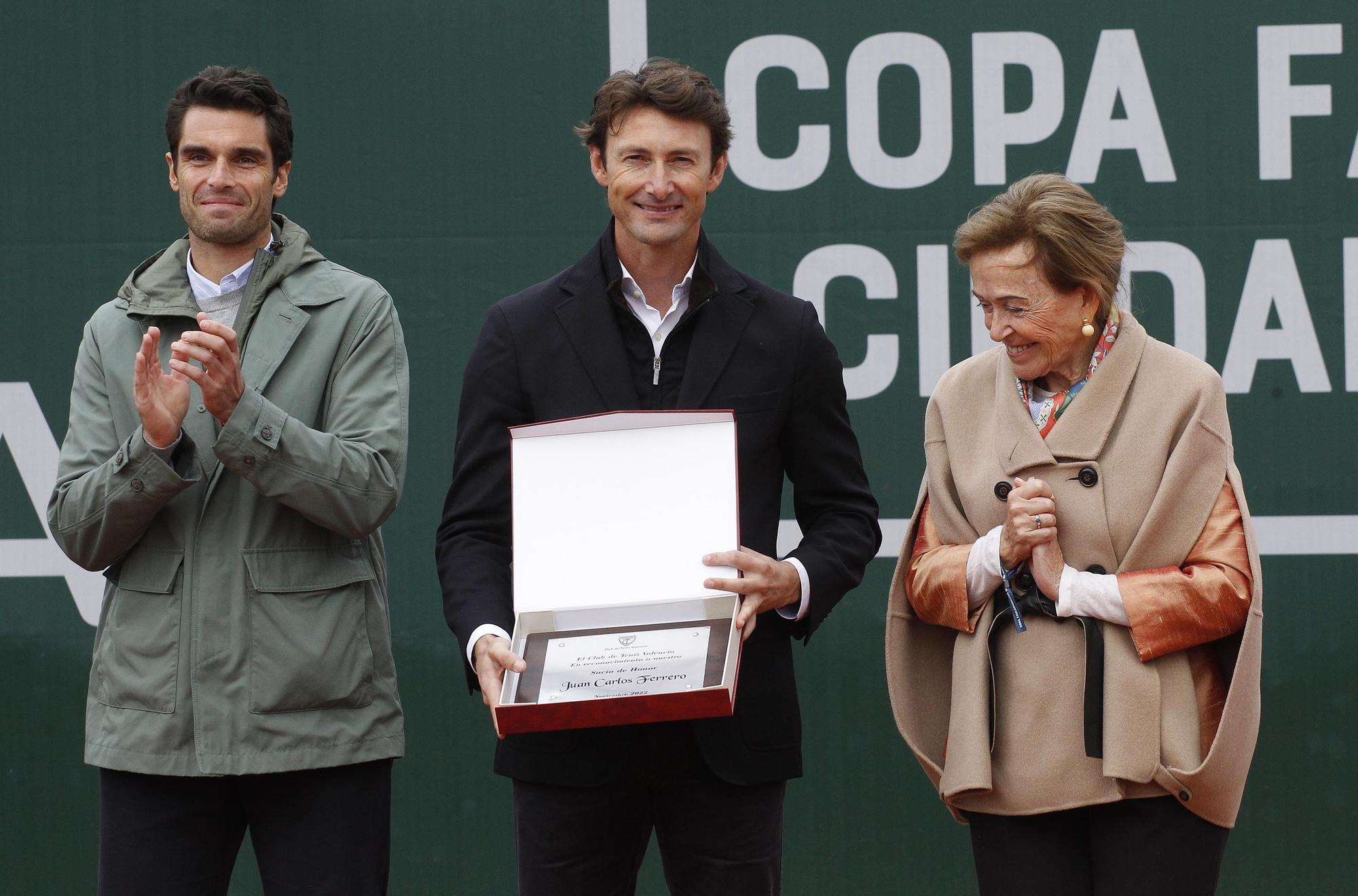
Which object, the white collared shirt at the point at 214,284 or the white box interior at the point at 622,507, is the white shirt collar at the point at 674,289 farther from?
the white collared shirt at the point at 214,284

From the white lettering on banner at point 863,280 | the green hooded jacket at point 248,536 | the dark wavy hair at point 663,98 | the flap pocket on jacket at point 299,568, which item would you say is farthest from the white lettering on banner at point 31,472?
the dark wavy hair at point 663,98

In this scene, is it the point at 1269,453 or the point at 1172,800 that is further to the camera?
the point at 1269,453

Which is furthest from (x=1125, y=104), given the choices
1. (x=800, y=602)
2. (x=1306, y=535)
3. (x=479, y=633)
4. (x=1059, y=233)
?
(x=479, y=633)

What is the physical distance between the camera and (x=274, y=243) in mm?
2729

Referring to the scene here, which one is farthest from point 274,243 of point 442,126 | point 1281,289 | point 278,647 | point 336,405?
point 1281,289

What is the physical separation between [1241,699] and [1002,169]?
187 cm

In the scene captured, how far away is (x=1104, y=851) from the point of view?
7.75ft

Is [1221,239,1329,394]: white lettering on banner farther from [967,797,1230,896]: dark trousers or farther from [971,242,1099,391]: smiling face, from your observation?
[967,797,1230,896]: dark trousers

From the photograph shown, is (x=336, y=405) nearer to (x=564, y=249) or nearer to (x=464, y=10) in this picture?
(x=564, y=249)

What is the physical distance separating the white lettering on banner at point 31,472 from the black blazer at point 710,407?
185 cm

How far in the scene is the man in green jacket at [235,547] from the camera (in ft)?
8.00

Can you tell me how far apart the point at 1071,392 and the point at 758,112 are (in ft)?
5.32

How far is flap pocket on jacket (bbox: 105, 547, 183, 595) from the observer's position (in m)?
2.52

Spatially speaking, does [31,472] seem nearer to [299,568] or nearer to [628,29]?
[299,568]
